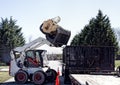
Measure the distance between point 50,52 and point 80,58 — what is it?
65.7 m

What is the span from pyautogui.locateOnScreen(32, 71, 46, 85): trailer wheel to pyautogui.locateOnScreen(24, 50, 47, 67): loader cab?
1.45m

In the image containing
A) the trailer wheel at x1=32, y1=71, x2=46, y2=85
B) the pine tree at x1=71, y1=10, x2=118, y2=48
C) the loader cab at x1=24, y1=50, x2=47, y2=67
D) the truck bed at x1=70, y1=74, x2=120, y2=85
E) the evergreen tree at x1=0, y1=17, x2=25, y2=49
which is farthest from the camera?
the evergreen tree at x1=0, y1=17, x2=25, y2=49

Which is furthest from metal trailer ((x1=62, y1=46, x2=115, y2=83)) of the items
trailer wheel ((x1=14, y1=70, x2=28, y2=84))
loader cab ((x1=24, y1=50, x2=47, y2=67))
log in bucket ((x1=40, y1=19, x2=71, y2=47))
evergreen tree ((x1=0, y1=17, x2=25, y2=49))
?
evergreen tree ((x1=0, y1=17, x2=25, y2=49))

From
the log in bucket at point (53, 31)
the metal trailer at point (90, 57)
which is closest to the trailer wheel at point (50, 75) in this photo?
the metal trailer at point (90, 57)

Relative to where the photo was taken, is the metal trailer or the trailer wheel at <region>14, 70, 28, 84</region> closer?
the metal trailer

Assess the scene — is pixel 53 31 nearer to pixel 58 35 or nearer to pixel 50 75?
pixel 58 35

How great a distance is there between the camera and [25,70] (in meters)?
22.5

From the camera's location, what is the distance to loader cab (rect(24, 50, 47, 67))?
22984 millimetres

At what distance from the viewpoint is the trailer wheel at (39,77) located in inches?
837

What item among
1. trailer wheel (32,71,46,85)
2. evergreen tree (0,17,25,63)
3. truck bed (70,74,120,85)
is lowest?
trailer wheel (32,71,46,85)

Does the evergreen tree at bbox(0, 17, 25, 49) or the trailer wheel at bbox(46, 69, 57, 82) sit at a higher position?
the evergreen tree at bbox(0, 17, 25, 49)

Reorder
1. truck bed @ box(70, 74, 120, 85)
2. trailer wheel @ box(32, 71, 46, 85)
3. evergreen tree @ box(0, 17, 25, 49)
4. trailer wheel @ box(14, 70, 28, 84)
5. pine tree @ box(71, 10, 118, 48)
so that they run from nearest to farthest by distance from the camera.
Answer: truck bed @ box(70, 74, 120, 85), trailer wheel @ box(32, 71, 46, 85), trailer wheel @ box(14, 70, 28, 84), pine tree @ box(71, 10, 118, 48), evergreen tree @ box(0, 17, 25, 49)

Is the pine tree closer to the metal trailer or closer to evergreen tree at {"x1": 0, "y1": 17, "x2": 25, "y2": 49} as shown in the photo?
evergreen tree at {"x1": 0, "y1": 17, "x2": 25, "y2": 49}

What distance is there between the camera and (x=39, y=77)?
21422 millimetres
